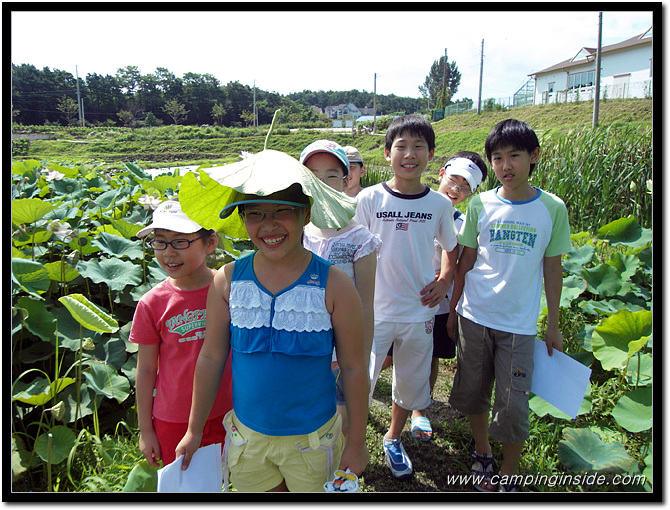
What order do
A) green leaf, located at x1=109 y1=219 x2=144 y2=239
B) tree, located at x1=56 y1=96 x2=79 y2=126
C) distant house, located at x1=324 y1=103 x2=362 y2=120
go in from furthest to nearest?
distant house, located at x1=324 y1=103 x2=362 y2=120 → tree, located at x1=56 y1=96 x2=79 y2=126 → green leaf, located at x1=109 y1=219 x2=144 y2=239

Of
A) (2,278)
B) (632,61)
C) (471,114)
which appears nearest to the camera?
(2,278)

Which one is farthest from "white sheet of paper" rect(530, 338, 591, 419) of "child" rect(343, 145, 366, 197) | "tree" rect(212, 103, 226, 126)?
"tree" rect(212, 103, 226, 126)

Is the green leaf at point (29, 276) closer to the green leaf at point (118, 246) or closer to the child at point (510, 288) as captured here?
the green leaf at point (118, 246)

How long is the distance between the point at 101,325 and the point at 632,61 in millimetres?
31384

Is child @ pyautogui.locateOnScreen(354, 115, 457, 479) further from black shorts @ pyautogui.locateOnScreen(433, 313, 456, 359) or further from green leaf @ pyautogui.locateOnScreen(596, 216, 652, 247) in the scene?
green leaf @ pyautogui.locateOnScreen(596, 216, 652, 247)

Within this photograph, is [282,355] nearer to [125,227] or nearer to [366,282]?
[366,282]

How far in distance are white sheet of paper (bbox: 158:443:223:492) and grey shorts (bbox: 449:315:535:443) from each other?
1156 millimetres

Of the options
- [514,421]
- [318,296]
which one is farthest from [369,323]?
[514,421]

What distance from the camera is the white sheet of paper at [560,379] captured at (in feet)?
5.67

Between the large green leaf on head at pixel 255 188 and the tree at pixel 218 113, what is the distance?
1846 inches

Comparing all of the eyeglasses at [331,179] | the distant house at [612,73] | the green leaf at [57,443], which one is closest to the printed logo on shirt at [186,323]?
the eyeglasses at [331,179]

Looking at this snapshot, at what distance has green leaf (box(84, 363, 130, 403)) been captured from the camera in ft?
6.56

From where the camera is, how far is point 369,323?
5.09ft

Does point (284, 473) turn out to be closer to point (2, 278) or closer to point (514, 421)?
point (514, 421)
